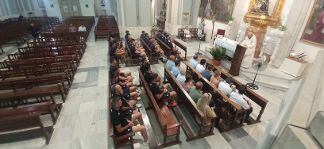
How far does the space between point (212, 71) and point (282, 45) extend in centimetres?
357

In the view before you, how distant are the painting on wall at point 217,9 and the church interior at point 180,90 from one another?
0.09 metres

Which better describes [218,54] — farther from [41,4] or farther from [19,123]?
[41,4]

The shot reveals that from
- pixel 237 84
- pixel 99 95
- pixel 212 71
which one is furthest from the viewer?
pixel 212 71

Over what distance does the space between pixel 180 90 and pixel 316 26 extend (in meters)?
5.24

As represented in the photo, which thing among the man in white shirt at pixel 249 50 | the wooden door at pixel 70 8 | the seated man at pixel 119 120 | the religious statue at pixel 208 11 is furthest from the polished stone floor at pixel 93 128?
the wooden door at pixel 70 8

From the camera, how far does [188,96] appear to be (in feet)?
13.5

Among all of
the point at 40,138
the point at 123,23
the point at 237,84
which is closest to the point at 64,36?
the point at 123,23

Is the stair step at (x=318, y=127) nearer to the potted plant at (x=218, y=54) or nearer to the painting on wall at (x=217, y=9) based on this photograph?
the potted plant at (x=218, y=54)

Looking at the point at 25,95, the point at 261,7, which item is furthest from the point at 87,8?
the point at 261,7

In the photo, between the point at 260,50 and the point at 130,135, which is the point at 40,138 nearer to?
the point at 130,135

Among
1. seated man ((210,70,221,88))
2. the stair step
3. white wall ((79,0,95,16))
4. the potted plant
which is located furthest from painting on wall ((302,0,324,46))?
white wall ((79,0,95,16))

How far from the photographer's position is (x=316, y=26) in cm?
591

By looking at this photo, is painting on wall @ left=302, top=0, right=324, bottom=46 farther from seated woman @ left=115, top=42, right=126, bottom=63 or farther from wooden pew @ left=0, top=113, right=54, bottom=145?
wooden pew @ left=0, top=113, right=54, bottom=145

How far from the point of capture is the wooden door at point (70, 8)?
62.4 feet
